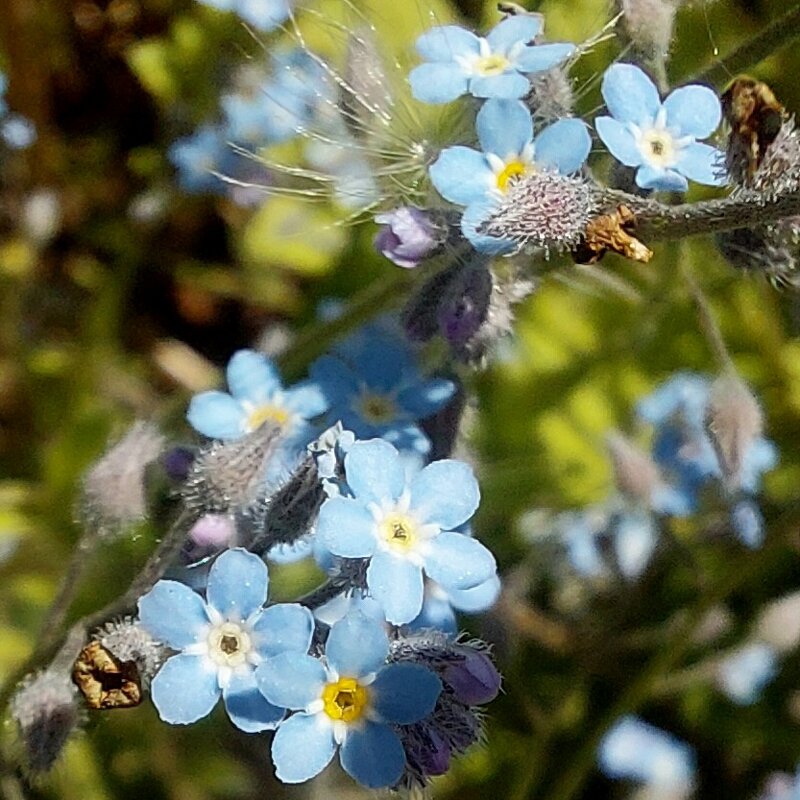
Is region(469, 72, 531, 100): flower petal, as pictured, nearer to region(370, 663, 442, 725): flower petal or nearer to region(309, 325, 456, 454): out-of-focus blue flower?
region(309, 325, 456, 454): out-of-focus blue flower

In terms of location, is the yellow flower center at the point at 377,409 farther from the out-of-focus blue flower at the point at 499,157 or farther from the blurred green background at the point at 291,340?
the blurred green background at the point at 291,340

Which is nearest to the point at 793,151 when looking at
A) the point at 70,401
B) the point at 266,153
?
the point at 266,153

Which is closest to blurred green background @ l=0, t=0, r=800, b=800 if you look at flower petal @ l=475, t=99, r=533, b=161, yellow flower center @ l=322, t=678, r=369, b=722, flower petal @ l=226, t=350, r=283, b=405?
flower petal @ l=226, t=350, r=283, b=405

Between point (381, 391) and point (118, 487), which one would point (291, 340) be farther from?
point (118, 487)

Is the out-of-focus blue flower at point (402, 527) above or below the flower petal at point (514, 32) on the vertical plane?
below

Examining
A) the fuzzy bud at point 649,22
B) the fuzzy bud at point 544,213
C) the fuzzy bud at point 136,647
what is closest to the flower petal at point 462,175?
the fuzzy bud at point 544,213
